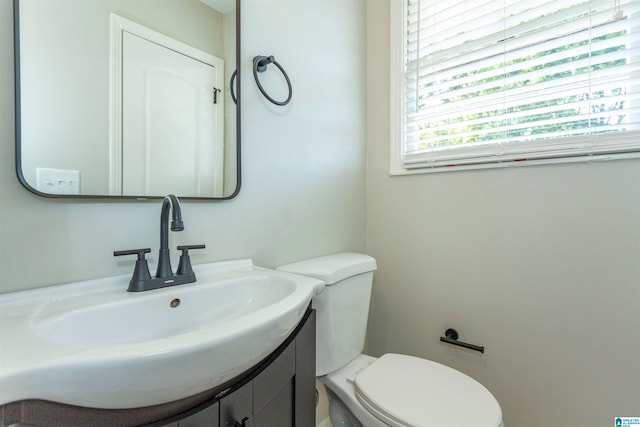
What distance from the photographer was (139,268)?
73 cm

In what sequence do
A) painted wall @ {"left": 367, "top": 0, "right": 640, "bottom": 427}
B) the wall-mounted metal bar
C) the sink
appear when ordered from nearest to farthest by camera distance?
the sink
painted wall @ {"left": 367, "top": 0, "right": 640, "bottom": 427}
the wall-mounted metal bar

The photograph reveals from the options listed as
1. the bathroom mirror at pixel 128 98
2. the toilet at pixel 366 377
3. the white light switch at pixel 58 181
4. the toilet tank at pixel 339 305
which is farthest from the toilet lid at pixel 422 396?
the white light switch at pixel 58 181

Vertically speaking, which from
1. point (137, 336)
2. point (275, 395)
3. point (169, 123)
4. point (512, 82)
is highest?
point (512, 82)

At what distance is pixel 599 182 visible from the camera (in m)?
1.01

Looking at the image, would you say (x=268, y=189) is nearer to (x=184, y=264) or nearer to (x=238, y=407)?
(x=184, y=264)

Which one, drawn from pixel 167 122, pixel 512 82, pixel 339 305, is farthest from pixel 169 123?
pixel 512 82

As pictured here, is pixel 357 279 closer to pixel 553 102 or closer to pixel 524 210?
pixel 524 210

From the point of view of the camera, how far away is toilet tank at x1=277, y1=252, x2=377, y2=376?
103cm

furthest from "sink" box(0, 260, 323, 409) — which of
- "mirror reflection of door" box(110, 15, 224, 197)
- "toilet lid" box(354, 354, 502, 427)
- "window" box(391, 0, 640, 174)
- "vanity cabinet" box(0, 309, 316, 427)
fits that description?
"window" box(391, 0, 640, 174)

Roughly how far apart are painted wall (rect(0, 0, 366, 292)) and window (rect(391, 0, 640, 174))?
267 millimetres

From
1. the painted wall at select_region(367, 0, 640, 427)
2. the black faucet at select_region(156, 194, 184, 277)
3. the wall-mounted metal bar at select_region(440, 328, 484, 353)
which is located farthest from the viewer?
the wall-mounted metal bar at select_region(440, 328, 484, 353)

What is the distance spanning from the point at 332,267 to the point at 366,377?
0.39 metres

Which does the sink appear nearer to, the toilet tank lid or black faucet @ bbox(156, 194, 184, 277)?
black faucet @ bbox(156, 194, 184, 277)

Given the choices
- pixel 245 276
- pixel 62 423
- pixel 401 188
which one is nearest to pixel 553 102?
pixel 401 188
